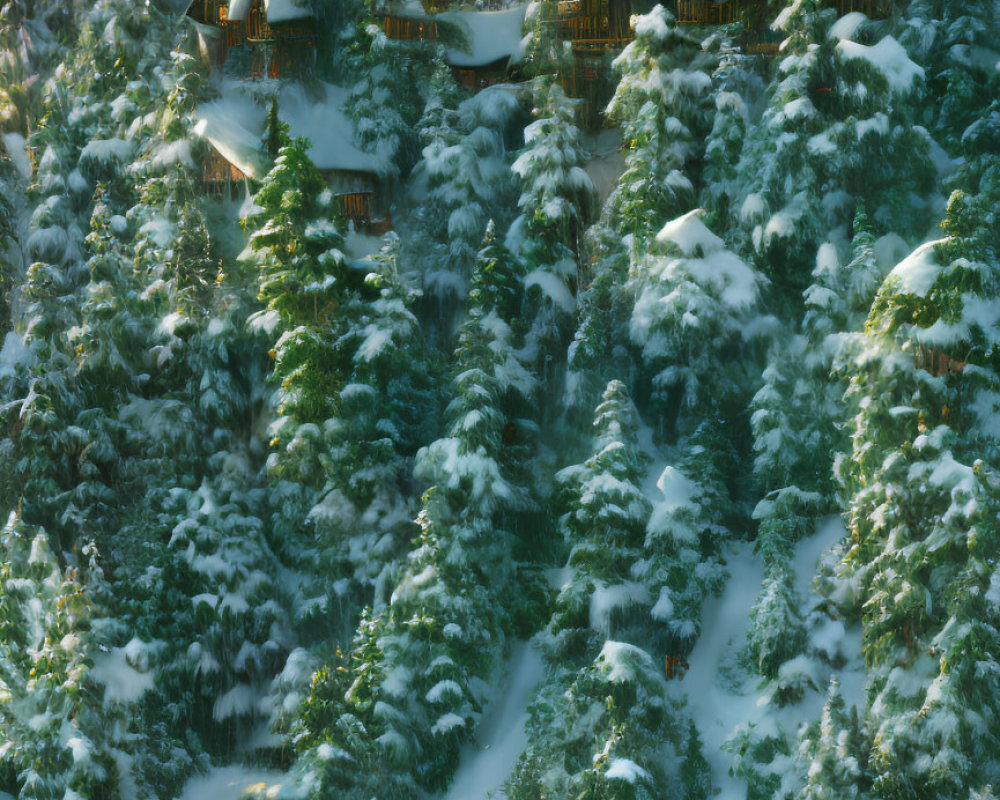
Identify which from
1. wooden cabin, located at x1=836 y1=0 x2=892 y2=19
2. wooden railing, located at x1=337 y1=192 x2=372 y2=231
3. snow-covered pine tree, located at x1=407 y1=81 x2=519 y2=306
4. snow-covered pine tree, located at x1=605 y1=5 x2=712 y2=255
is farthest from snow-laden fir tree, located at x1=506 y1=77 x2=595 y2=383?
wooden cabin, located at x1=836 y1=0 x2=892 y2=19

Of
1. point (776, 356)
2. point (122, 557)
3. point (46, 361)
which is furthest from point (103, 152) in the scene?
point (776, 356)

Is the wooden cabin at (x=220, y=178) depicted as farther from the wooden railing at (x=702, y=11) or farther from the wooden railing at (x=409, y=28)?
the wooden railing at (x=702, y=11)

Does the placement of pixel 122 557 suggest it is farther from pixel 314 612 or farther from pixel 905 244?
pixel 905 244

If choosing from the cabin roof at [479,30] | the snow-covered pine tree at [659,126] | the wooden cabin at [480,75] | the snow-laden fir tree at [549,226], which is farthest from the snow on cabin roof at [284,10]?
the snow-covered pine tree at [659,126]

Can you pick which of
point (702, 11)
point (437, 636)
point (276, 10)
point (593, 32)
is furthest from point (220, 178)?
point (437, 636)

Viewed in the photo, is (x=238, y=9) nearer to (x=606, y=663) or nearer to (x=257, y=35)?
(x=257, y=35)

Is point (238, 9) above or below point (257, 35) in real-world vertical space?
above
